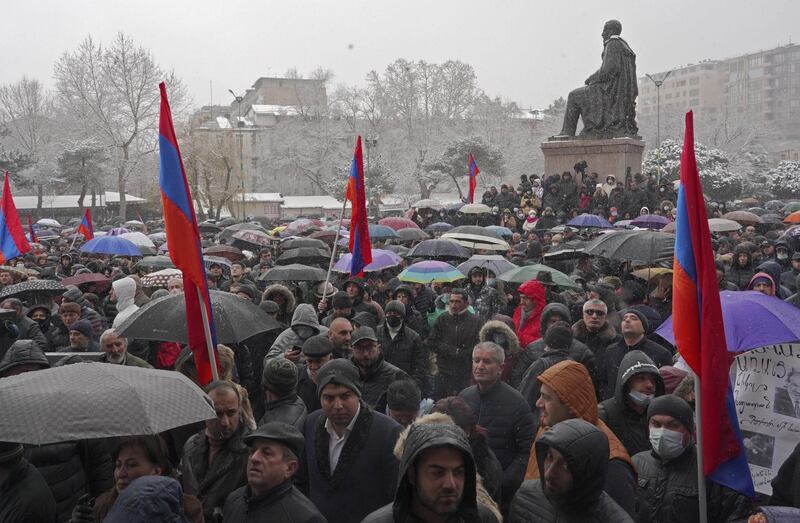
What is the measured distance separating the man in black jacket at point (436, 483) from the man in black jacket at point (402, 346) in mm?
3807

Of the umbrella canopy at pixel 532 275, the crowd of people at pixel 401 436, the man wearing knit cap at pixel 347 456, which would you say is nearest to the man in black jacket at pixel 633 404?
the crowd of people at pixel 401 436

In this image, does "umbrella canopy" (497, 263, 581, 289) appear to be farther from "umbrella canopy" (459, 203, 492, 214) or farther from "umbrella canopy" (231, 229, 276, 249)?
"umbrella canopy" (459, 203, 492, 214)

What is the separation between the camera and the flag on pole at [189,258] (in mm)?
4766

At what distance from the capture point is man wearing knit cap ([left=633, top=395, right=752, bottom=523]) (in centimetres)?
356

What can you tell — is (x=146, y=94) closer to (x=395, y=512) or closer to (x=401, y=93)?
(x=401, y=93)

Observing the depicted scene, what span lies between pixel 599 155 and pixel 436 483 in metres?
18.5

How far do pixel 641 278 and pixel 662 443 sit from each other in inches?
252

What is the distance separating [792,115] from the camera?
124m

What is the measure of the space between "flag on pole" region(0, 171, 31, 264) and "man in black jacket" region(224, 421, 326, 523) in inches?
422

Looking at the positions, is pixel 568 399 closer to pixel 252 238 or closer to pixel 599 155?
pixel 252 238

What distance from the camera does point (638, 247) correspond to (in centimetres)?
862

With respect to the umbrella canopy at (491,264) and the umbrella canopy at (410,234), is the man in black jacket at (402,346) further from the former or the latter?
the umbrella canopy at (410,234)

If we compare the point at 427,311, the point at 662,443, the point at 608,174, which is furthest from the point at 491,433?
the point at 608,174

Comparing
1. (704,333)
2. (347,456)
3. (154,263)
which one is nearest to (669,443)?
(704,333)
